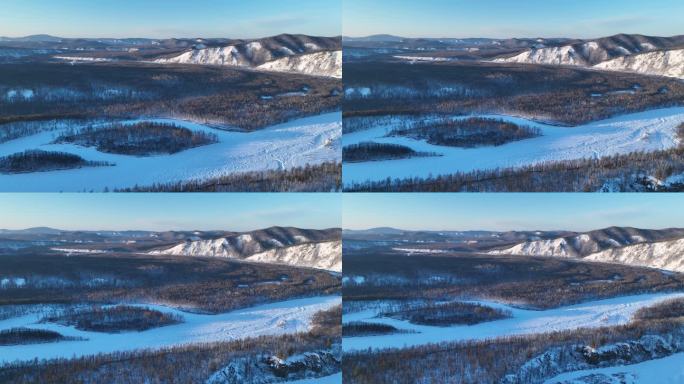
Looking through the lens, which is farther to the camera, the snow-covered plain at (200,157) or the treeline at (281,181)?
the treeline at (281,181)

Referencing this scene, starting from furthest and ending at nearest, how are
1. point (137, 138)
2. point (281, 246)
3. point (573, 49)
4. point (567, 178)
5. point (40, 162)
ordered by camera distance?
1. point (573, 49)
2. point (281, 246)
3. point (567, 178)
4. point (137, 138)
5. point (40, 162)

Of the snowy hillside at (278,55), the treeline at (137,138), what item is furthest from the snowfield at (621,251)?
the treeline at (137,138)

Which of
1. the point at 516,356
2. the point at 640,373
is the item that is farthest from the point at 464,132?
the point at 640,373

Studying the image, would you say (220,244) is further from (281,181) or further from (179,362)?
(179,362)

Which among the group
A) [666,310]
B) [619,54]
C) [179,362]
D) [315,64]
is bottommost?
[179,362]

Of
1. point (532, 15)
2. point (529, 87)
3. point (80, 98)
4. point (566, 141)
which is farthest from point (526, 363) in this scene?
point (80, 98)

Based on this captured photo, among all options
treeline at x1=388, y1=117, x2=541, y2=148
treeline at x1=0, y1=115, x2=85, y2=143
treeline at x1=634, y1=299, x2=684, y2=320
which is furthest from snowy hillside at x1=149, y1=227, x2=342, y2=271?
treeline at x1=634, y1=299, x2=684, y2=320

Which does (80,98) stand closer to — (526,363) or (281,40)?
(281,40)

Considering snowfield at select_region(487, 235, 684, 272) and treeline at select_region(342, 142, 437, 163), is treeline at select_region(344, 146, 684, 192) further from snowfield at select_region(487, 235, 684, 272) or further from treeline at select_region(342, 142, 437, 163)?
snowfield at select_region(487, 235, 684, 272)

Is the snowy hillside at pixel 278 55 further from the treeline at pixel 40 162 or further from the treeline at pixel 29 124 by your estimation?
the treeline at pixel 40 162
